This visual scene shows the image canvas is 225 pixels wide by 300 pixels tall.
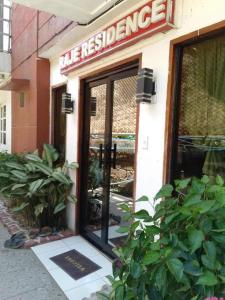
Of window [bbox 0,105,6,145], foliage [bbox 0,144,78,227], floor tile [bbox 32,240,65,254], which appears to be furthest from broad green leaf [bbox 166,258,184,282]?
window [bbox 0,105,6,145]

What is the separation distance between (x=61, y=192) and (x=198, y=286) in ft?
9.70

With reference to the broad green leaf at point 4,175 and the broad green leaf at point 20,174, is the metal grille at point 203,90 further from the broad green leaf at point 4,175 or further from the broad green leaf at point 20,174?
the broad green leaf at point 4,175

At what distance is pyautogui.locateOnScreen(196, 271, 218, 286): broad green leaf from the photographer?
1.38m

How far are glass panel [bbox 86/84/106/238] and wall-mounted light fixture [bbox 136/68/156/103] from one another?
1.10 meters

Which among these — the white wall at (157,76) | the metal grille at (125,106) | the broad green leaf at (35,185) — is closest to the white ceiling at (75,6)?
the white wall at (157,76)

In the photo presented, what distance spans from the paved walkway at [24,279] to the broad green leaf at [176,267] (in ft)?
5.47

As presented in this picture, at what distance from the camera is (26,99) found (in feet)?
18.4

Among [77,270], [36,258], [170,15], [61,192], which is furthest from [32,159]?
[170,15]

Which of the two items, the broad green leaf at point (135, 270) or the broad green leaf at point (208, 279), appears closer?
the broad green leaf at point (208, 279)

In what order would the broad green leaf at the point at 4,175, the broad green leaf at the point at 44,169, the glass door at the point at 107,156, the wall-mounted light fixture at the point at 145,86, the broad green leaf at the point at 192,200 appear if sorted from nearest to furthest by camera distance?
the broad green leaf at the point at 192,200 → the wall-mounted light fixture at the point at 145,86 → the glass door at the point at 107,156 → the broad green leaf at the point at 44,169 → the broad green leaf at the point at 4,175

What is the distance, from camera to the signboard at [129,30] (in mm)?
2469

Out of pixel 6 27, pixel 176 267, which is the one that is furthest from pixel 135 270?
pixel 6 27

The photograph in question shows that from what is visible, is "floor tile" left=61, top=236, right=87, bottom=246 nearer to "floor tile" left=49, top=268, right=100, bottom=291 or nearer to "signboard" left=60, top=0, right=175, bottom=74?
"floor tile" left=49, top=268, right=100, bottom=291

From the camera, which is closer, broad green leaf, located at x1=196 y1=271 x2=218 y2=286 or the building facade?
broad green leaf, located at x1=196 y1=271 x2=218 y2=286
